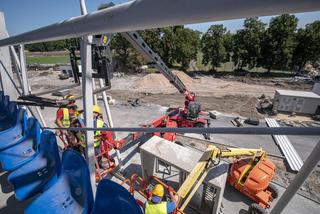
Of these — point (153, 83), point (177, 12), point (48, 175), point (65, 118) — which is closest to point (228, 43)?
point (153, 83)

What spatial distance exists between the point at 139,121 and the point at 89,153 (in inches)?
343

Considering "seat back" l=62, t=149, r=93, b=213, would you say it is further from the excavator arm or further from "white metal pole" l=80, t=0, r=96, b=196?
the excavator arm

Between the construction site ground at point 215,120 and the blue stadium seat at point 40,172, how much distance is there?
1.88 meters

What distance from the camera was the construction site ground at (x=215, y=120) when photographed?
4785 millimetres

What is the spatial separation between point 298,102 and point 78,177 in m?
14.1

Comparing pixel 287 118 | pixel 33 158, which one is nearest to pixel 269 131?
pixel 33 158

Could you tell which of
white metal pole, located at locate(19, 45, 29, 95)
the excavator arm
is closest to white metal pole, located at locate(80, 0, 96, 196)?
the excavator arm

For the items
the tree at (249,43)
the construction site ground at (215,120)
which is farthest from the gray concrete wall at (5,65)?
the tree at (249,43)

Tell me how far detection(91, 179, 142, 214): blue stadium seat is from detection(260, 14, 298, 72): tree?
1131 inches

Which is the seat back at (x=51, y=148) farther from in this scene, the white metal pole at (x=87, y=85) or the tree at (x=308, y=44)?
the tree at (x=308, y=44)

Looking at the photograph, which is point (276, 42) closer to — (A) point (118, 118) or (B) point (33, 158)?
(A) point (118, 118)

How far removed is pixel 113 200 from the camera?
6.00 ft

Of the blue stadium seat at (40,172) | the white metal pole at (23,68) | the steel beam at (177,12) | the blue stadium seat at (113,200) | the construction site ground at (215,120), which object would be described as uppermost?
the steel beam at (177,12)

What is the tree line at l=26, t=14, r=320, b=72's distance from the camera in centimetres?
2389
